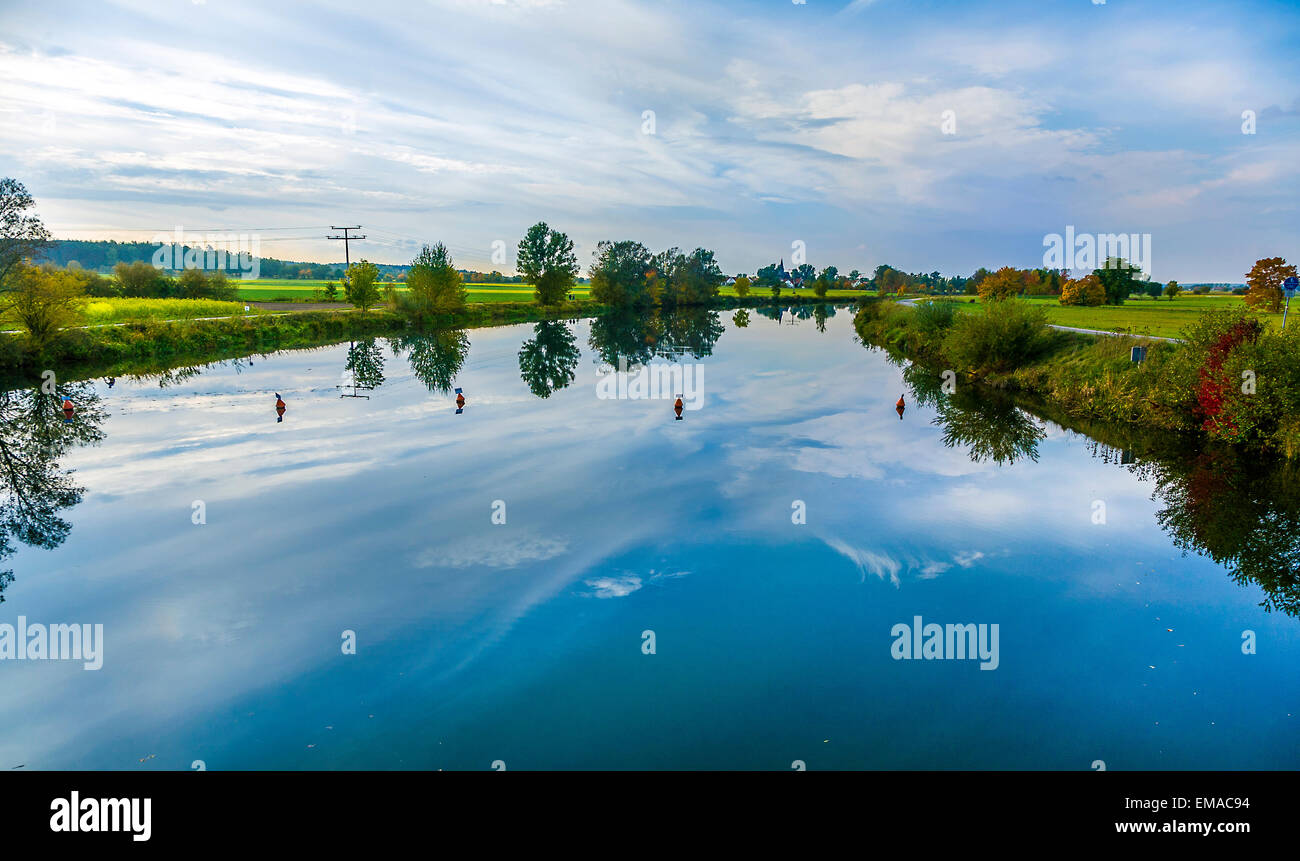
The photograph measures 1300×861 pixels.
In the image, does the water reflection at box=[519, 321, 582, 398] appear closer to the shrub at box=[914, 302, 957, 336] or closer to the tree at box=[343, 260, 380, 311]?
the tree at box=[343, 260, 380, 311]

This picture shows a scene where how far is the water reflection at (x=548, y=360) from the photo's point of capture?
132ft

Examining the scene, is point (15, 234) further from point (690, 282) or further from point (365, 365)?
point (690, 282)

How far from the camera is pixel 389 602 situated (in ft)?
42.1

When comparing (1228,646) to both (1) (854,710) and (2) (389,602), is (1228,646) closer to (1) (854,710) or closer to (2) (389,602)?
(1) (854,710)

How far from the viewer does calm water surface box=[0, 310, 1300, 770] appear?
9.01 meters

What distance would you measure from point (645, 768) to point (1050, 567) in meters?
11.3

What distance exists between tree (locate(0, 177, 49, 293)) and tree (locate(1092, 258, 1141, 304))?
9939cm

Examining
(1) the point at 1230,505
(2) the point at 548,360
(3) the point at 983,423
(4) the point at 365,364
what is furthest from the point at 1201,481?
(4) the point at 365,364

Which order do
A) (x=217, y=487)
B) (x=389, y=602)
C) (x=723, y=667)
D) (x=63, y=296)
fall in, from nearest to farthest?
(x=723, y=667) → (x=389, y=602) → (x=217, y=487) → (x=63, y=296)

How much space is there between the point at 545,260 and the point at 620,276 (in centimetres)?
2784

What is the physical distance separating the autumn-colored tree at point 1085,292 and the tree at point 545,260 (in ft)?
239

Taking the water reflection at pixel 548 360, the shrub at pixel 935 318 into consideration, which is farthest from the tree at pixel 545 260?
the shrub at pixel 935 318

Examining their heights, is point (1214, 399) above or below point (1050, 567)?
above
